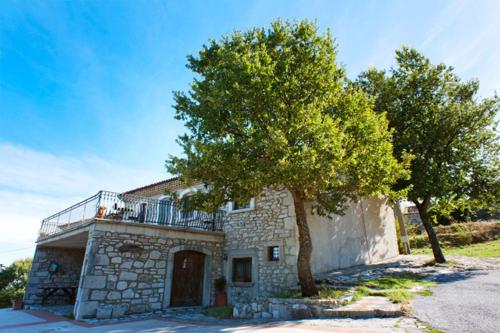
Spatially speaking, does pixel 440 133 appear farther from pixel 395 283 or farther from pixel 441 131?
pixel 395 283

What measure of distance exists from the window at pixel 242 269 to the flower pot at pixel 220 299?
0.85 meters

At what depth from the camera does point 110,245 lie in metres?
9.93

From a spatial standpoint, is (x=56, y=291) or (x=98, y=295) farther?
(x=56, y=291)

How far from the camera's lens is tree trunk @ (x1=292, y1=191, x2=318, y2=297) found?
28.4ft

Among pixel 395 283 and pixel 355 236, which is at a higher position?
pixel 355 236

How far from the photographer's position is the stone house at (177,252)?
9805 millimetres

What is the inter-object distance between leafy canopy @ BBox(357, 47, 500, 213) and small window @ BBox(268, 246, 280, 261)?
636 cm

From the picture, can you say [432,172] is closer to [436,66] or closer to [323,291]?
[436,66]

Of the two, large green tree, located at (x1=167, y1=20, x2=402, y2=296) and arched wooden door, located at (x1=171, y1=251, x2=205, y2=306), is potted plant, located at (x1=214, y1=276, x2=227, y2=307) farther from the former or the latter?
large green tree, located at (x1=167, y1=20, x2=402, y2=296)

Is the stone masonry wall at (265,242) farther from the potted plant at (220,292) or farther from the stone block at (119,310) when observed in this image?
the stone block at (119,310)

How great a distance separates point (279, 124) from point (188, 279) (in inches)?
306

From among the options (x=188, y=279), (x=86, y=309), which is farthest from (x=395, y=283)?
(x=86, y=309)

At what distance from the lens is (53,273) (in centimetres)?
1450

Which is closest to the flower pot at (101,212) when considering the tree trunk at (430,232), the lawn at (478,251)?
the tree trunk at (430,232)
